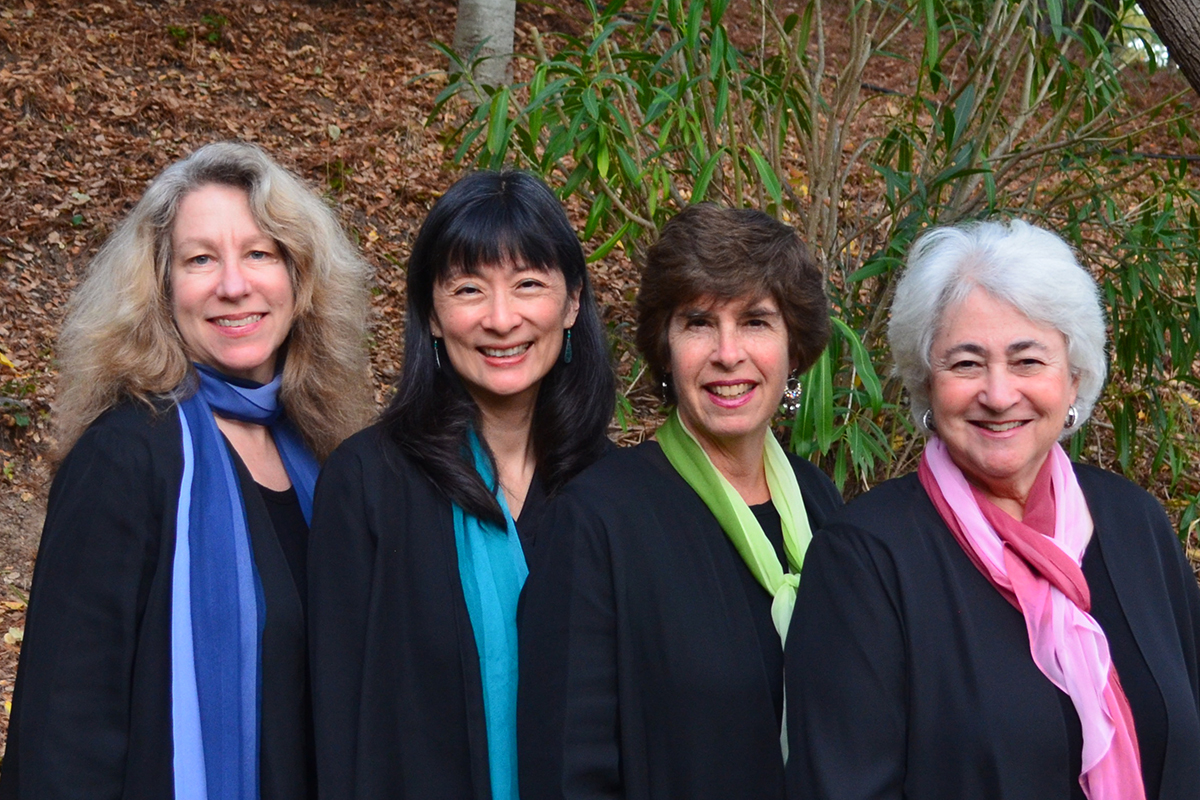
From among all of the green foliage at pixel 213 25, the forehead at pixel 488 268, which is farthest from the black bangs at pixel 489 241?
the green foliage at pixel 213 25

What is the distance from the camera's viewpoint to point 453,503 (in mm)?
2414

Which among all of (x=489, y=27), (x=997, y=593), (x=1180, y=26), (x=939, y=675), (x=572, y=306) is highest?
(x=489, y=27)

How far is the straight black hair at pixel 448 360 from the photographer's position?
2436 mm

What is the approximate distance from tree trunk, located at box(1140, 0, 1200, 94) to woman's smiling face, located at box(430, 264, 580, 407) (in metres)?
2.00

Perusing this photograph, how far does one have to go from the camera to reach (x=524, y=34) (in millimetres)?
9844

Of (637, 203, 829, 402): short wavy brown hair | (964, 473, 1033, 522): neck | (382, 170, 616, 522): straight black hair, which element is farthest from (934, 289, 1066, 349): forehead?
(382, 170, 616, 522): straight black hair

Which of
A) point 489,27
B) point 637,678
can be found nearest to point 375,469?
point 637,678

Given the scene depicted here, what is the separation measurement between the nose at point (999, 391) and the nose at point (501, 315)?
3.09ft

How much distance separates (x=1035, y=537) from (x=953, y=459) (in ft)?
0.66

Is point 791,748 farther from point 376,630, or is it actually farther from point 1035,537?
point 376,630

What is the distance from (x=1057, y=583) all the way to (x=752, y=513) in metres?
0.62

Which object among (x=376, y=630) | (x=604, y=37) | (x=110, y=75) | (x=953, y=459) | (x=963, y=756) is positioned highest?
(x=110, y=75)

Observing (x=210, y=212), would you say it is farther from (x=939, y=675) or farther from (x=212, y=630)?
(x=939, y=675)

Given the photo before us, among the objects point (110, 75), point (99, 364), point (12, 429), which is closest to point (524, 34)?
point (110, 75)
